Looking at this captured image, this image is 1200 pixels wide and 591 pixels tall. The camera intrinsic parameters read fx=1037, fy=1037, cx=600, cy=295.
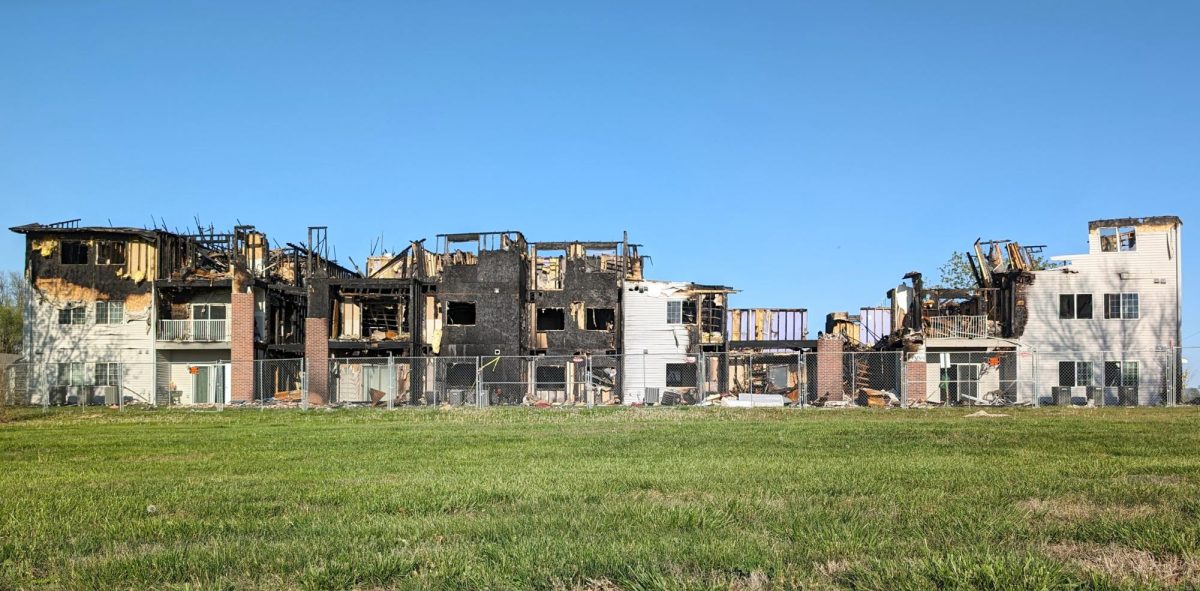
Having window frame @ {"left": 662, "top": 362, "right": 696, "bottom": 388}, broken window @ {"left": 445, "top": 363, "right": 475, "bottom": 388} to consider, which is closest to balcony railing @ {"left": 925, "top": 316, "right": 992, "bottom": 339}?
window frame @ {"left": 662, "top": 362, "right": 696, "bottom": 388}

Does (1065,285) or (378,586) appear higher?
(1065,285)

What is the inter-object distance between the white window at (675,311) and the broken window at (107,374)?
2741 cm

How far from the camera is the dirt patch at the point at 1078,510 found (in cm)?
688

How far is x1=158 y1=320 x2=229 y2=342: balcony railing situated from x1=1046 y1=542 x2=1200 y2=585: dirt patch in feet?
165

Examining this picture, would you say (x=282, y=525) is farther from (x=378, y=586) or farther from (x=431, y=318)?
(x=431, y=318)

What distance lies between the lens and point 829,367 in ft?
155

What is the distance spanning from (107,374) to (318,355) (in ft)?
37.6

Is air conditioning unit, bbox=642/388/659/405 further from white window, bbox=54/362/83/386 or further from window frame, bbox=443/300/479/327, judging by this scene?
white window, bbox=54/362/83/386

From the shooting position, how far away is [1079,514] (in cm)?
700

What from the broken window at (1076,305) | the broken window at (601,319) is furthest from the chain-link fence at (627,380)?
the broken window at (601,319)

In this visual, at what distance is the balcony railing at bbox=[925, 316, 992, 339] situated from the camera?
47.8 m

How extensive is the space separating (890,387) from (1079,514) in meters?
42.6

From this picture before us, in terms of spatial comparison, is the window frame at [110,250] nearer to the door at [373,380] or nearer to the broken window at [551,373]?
the door at [373,380]

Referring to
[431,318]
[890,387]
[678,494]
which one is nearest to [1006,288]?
[890,387]
